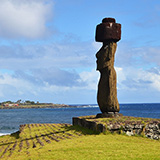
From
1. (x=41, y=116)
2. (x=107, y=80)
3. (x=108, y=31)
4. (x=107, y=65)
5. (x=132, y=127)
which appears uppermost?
(x=108, y=31)

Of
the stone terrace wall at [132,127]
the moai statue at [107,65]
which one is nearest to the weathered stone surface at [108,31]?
the moai statue at [107,65]

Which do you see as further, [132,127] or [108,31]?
[108,31]

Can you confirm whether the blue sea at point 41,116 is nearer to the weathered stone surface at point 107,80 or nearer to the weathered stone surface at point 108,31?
the weathered stone surface at point 107,80

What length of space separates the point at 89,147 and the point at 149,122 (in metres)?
4.61

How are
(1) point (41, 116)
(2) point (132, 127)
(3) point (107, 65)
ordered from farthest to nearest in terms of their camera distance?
(1) point (41, 116) < (3) point (107, 65) < (2) point (132, 127)

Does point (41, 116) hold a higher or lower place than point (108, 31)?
lower

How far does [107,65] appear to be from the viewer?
15.4m

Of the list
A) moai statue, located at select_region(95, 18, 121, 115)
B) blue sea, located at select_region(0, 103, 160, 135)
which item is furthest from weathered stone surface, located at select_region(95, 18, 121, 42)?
blue sea, located at select_region(0, 103, 160, 135)

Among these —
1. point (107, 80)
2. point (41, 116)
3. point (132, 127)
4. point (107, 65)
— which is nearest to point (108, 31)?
point (107, 65)

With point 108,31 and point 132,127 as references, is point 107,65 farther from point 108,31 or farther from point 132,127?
point 132,127

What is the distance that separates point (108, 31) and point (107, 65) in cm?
190

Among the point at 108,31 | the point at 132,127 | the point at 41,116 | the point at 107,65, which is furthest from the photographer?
the point at 41,116

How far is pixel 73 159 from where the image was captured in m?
8.23

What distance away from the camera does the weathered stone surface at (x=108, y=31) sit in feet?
50.0
